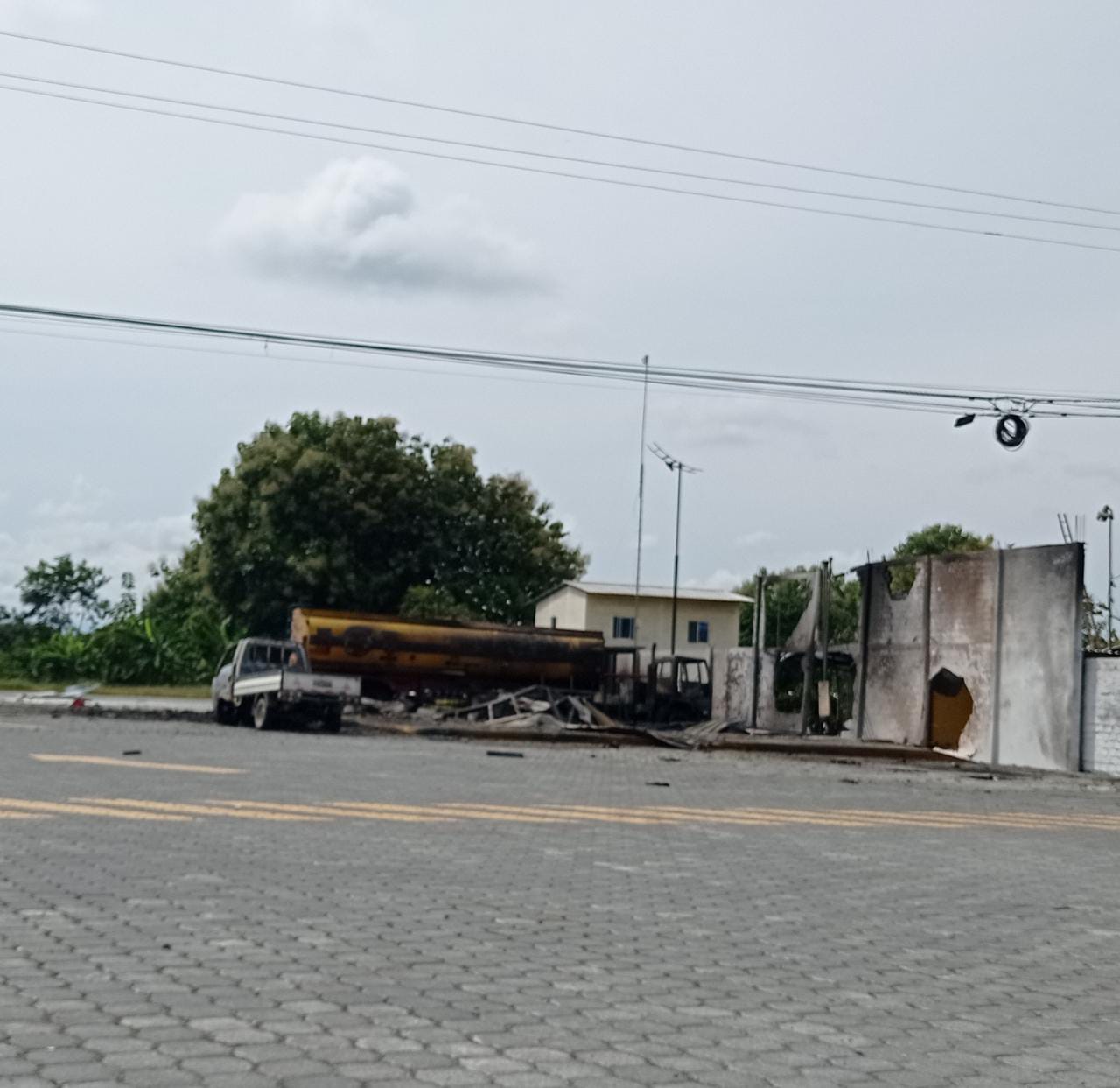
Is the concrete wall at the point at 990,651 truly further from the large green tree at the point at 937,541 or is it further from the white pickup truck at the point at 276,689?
the large green tree at the point at 937,541

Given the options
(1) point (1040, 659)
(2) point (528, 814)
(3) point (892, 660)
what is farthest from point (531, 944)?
(3) point (892, 660)

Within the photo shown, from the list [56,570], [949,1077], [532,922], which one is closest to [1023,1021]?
[949,1077]

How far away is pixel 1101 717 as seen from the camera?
98.5 ft

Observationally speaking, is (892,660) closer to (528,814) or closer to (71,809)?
(528,814)

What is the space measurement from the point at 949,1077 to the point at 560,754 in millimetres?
22579

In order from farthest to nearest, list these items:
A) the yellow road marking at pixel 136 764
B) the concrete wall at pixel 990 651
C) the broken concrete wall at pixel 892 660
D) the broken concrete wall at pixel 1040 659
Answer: the broken concrete wall at pixel 892 660
the concrete wall at pixel 990 651
the broken concrete wall at pixel 1040 659
the yellow road marking at pixel 136 764

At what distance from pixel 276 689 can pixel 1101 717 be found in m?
16.9

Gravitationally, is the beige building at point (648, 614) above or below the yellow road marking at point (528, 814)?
above

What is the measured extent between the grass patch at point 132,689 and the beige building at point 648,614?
20.4m

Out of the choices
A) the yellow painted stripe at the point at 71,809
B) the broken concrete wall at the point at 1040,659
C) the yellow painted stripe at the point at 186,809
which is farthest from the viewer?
the broken concrete wall at the point at 1040,659

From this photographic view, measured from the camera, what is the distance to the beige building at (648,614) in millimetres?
72750

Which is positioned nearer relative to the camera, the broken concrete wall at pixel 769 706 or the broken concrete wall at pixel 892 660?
the broken concrete wall at pixel 892 660

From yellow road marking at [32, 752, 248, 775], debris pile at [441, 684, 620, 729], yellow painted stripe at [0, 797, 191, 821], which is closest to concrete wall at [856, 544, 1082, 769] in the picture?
debris pile at [441, 684, 620, 729]

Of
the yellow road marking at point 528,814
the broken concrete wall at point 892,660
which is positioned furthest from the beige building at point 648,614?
the yellow road marking at point 528,814
